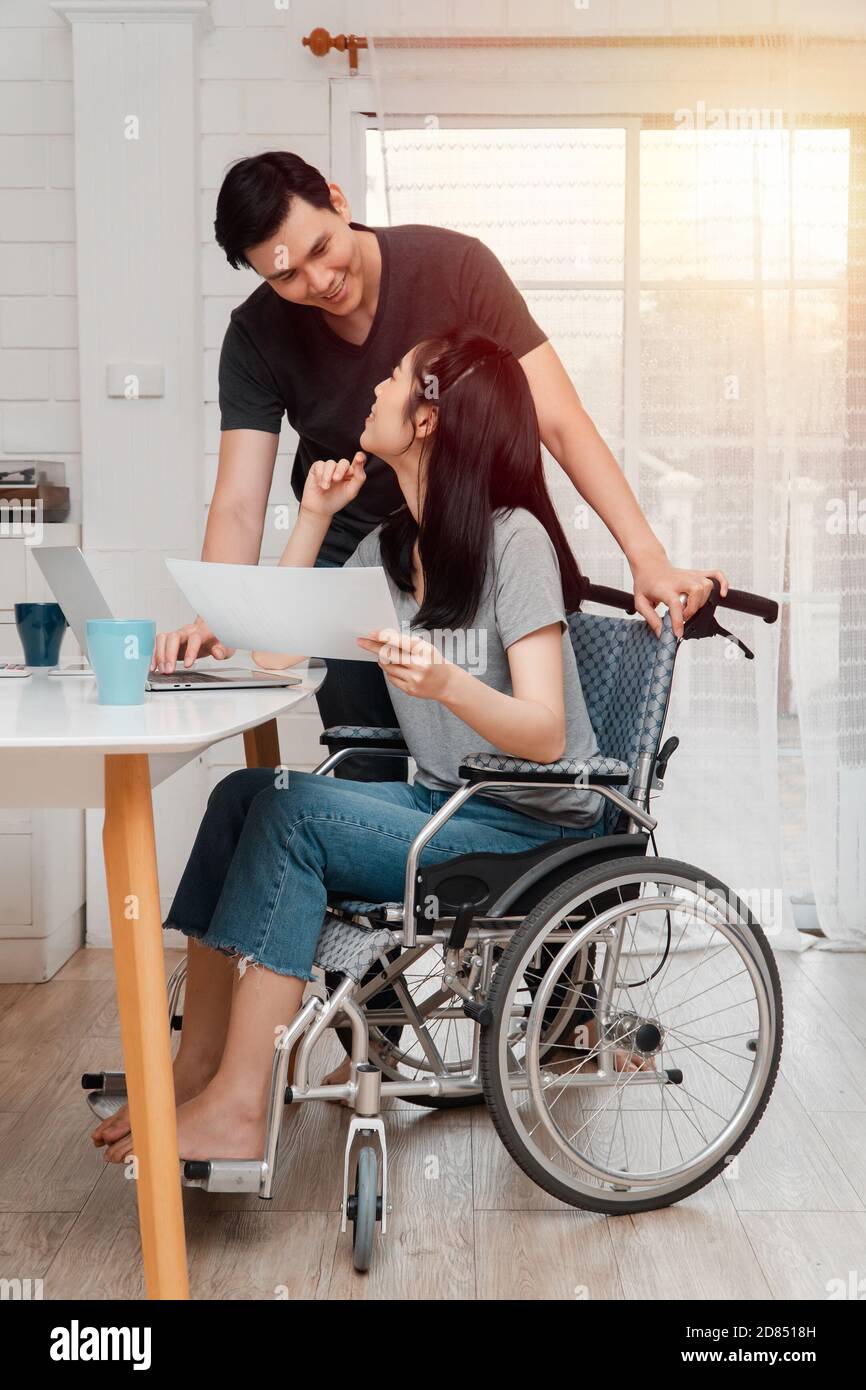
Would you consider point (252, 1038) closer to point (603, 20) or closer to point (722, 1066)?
point (722, 1066)

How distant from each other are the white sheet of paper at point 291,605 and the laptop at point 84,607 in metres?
0.11

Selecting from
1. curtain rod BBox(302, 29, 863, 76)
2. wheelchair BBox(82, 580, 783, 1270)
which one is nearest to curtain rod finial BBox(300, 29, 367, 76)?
curtain rod BBox(302, 29, 863, 76)

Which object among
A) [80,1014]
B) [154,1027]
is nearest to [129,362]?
[80,1014]

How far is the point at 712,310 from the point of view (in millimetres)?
3002

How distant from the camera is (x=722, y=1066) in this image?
2301 mm

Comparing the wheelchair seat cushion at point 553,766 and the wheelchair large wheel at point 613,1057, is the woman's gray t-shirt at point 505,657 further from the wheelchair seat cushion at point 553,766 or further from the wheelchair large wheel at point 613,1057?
the wheelchair large wheel at point 613,1057

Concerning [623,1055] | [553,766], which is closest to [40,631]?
[553,766]

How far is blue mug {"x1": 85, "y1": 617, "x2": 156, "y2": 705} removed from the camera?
138 cm

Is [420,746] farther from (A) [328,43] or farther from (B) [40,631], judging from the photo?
(A) [328,43]

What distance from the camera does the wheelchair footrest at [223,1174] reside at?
1478mm

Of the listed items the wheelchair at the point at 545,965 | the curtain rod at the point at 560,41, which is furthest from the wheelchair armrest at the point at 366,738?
the curtain rod at the point at 560,41

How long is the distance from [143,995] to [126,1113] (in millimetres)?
445

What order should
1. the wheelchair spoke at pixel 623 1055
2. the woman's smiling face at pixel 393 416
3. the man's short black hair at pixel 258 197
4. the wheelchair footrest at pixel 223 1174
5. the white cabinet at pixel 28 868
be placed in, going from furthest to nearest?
the white cabinet at pixel 28 868, the man's short black hair at pixel 258 197, the woman's smiling face at pixel 393 416, the wheelchair spoke at pixel 623 1055, the wheelchair footrest at pixel 223 1174
